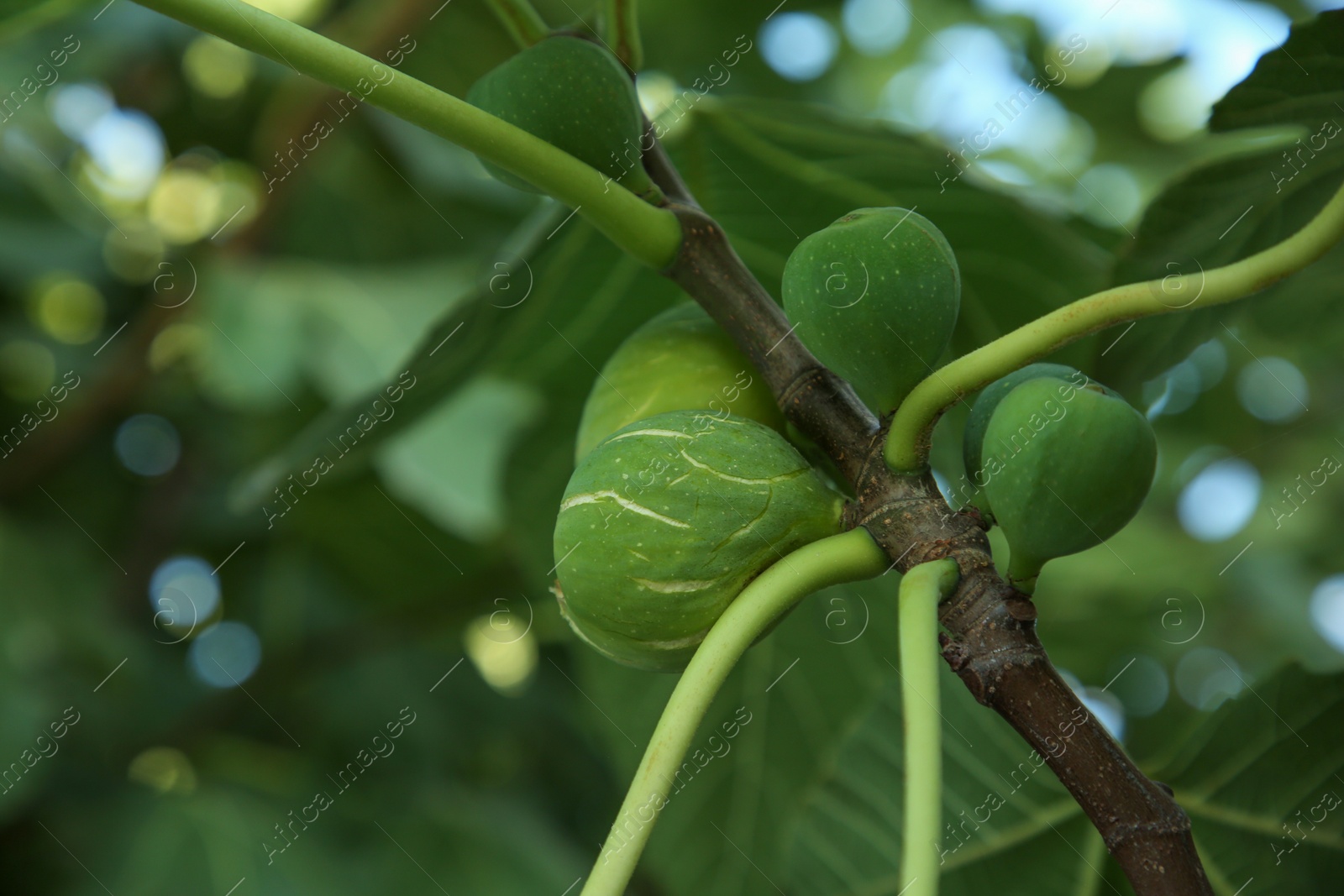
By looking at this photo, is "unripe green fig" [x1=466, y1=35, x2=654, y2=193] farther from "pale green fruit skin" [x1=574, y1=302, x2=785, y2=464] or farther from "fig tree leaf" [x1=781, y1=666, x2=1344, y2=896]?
"fig tree leaf" [x1=781, y1=666, x2=1344, y2=896]

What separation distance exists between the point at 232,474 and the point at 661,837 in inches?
59.7

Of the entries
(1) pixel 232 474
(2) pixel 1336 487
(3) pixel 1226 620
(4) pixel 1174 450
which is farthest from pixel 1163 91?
(1) pixel 232 474

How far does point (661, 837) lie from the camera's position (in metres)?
1.30

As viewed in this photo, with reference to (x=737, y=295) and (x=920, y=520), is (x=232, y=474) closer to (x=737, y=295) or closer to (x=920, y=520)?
(x=737, y=295)

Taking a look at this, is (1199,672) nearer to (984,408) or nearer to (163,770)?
(984,408)

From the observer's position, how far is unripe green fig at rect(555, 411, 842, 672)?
28.5 inches

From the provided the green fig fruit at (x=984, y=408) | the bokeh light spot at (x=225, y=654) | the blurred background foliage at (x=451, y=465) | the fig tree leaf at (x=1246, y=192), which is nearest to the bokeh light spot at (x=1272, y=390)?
the blurred background foliage at (x=451, y=465)

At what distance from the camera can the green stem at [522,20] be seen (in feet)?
2.99

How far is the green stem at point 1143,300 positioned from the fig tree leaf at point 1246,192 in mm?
284

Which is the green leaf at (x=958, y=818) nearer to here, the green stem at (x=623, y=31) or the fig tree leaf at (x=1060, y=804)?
the fig tree leaf at (x=1060, y=804)

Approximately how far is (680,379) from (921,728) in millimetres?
369

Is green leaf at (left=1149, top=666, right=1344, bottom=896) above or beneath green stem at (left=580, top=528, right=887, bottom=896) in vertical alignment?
beneath

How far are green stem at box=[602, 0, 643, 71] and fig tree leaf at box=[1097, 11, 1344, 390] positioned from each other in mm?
444

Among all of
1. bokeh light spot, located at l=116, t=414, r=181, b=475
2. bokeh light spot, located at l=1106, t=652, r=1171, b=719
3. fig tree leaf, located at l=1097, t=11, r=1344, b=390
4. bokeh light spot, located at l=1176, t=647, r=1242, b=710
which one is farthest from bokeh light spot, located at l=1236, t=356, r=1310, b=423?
bokeh light spot, located at l=116, t=414, r=181, b=475
